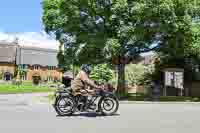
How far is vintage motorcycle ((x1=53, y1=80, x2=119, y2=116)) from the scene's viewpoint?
1945 cm

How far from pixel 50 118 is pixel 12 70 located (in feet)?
398

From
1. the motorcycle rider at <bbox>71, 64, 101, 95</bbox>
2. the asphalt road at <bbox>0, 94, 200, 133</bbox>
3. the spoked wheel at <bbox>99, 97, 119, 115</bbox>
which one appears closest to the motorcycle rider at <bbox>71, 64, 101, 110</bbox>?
the motorcycle rider at <bbox>71, 64, 101, 95</bbox>

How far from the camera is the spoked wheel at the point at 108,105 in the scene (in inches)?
769

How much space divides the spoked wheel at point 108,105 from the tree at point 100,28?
55.8 feet

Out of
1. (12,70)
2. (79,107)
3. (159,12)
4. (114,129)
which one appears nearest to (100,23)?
(159,12)

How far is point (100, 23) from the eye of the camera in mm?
39812

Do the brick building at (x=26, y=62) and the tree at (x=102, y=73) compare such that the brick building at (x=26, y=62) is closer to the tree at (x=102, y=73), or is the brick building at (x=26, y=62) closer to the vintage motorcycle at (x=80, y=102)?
the tree at (x=102, y=73)

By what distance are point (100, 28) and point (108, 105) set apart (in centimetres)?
2036

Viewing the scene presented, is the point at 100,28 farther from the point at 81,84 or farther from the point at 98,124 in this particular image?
the point at 98,124

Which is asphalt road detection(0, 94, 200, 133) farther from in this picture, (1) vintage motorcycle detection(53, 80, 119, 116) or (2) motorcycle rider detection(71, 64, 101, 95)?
(2) motorcycle rider detection(71, 64, 101, 95)

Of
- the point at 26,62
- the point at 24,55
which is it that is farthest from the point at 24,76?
the point at 24,55

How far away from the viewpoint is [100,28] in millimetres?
39594

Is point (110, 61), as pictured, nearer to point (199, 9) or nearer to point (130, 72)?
point (199, 9)

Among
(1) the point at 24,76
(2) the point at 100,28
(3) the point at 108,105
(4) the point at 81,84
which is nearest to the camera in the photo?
(4) the point at 81,84
